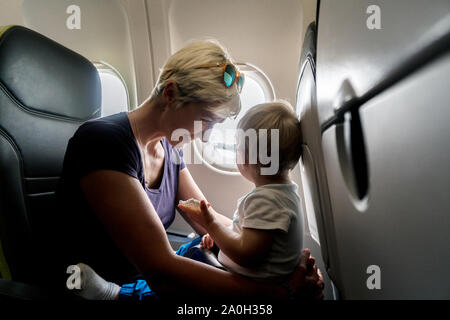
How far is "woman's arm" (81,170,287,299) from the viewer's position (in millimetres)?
734

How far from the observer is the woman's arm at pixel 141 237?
734 millimetres

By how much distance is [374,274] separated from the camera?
1.62ft

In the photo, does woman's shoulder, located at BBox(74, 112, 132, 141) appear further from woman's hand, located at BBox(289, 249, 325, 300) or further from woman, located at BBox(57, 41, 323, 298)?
woman's hand, located at BBox(289, 249, 325, 300)

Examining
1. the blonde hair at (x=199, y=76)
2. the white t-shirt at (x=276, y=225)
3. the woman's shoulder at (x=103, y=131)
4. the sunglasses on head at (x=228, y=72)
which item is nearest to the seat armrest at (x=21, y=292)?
the woman's shoulder at (x=103, y=131)

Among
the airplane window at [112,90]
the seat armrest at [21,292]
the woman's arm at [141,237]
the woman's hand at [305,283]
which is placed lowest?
the woman's hand at [305,283]

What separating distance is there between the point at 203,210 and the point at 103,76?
1.72 metres

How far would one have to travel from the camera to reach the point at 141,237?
29.1 inches

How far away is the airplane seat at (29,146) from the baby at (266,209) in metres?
0.63

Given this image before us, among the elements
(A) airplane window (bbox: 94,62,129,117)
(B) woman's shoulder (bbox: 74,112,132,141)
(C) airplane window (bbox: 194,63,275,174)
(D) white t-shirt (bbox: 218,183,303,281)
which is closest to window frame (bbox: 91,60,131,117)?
(A) airplane window (bbox: 94,62,129,117)

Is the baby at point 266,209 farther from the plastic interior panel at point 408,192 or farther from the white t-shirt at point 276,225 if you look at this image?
the plastic interior panel at point 408,192

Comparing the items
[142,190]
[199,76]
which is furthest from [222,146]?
[142,190]

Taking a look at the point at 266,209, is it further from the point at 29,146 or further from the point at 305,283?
the point at 29,146

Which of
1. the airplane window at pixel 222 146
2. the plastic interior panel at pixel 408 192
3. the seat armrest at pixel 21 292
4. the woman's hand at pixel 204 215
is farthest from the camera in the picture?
the airplane window at pixel 222 146

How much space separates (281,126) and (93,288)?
88cm
